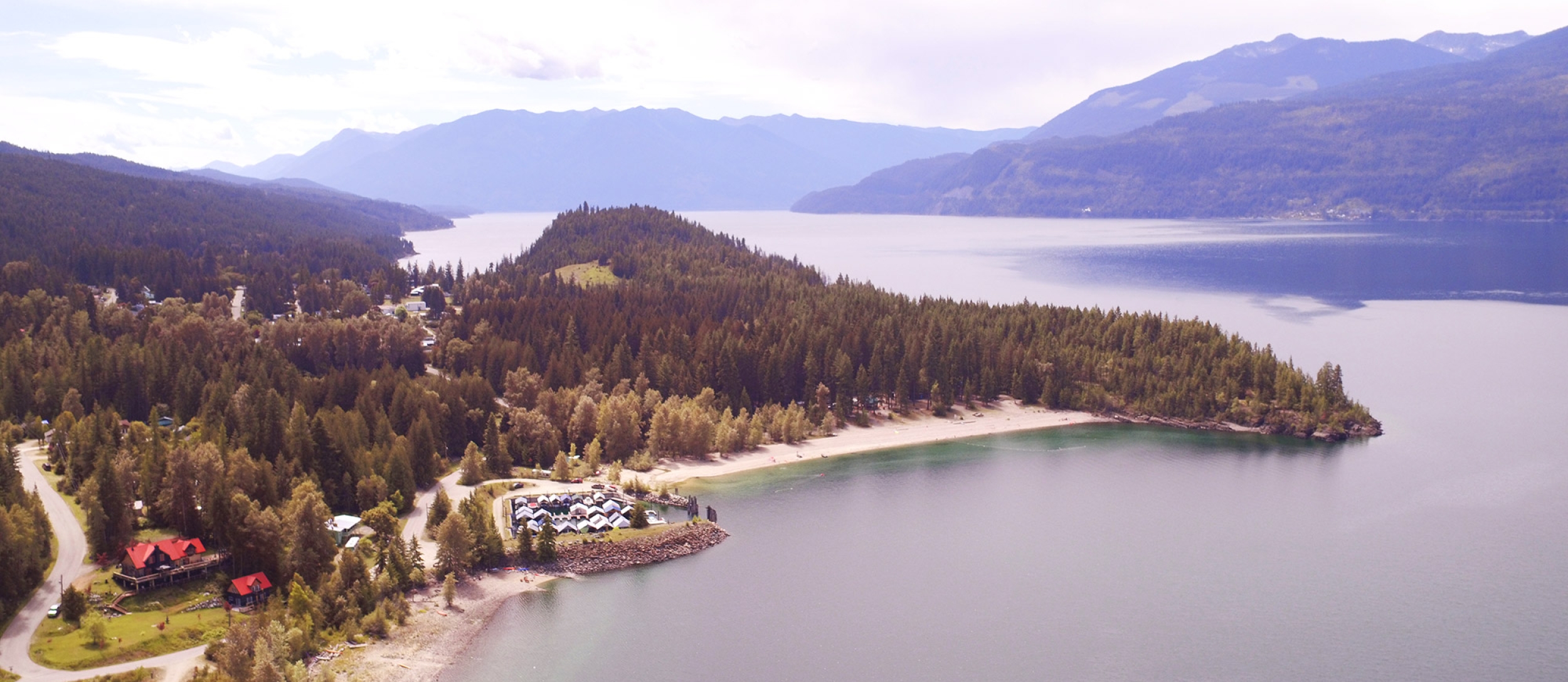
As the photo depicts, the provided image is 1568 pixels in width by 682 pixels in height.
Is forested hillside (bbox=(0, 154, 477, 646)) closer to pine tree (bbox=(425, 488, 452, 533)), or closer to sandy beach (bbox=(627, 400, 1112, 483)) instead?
pine tree (bbox=(425, 488, 452, 533))

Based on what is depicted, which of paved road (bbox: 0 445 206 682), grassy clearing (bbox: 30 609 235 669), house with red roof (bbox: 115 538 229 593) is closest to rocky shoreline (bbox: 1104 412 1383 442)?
house with red roof (bbox: 115 538 229 593)

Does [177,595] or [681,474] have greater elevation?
[177,595]

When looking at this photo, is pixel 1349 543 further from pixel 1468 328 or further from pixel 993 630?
pixel 1468 328

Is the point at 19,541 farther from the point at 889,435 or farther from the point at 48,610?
the point at 889,435

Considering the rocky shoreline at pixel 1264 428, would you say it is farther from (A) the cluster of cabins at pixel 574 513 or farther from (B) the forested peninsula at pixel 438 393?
(A) the cluster of cabins at pixel 574 513

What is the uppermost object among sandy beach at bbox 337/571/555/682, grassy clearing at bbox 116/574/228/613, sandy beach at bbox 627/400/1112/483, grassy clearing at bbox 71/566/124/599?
grassy clearing at bbox 71/566/124/599

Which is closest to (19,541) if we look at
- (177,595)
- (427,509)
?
(177,595)
